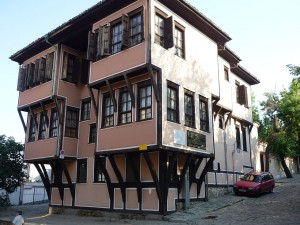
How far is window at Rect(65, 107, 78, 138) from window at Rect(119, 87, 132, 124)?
5323 mm

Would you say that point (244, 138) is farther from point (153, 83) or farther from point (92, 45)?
point (92, 45)

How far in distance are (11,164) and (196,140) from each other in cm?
1404

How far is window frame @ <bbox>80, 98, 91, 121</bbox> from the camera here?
21431 millimetres

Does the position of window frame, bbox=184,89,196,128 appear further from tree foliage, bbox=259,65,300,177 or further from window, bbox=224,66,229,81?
tree foliage, bbox=259,65,300,177

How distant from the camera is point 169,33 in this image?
54.6ft

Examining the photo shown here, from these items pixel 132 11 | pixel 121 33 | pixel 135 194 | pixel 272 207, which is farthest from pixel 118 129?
pixel 272 207

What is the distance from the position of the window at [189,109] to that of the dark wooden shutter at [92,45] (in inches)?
218

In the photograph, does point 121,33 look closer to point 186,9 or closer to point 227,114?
point 186,9

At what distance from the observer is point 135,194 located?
16.7m

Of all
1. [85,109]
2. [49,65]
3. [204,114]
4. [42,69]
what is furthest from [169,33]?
[42,69]

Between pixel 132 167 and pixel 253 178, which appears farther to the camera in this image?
pixel 253 178

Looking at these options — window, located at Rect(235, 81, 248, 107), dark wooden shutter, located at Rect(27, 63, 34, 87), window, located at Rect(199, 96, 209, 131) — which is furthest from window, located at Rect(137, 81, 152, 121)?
window, located at Rect(235, 81, 248, 107)

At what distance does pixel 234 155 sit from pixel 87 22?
549 inches

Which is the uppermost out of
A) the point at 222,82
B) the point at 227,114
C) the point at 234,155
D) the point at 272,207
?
the point at 222,82
